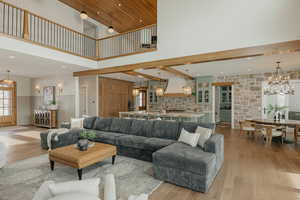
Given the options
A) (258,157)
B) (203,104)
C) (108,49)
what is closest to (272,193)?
(258,157)

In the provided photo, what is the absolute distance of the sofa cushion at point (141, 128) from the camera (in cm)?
445

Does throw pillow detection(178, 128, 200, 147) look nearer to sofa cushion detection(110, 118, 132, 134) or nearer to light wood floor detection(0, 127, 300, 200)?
light wood floor detection(0, 127, 300, 200)

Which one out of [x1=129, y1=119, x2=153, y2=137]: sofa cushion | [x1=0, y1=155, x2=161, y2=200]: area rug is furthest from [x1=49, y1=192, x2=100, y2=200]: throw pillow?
[x1=129, y1=119, x2=153, y2=137]: sofa cushion

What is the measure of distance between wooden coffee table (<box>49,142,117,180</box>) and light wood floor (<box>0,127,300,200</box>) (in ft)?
4.23

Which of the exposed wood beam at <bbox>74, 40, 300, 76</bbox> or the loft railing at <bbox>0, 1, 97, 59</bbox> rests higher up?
the loft railing at <bbox>0, 1, 97, 59</bbox>

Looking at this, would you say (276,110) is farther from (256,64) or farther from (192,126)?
(192,126)

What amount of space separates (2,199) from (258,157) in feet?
17.1

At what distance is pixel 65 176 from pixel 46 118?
6.53m

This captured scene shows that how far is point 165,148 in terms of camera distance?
121 inches

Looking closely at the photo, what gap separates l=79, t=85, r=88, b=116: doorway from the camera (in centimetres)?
809

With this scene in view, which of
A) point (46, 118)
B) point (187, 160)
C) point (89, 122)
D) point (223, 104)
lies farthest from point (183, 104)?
point (46, 118)

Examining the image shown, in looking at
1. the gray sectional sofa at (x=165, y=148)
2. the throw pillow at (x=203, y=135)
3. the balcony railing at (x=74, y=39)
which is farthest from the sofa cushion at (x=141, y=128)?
the balcony railing at (x=74, y=39)

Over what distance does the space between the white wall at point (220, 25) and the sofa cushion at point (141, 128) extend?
2316 mm

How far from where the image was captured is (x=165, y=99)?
9.94 m
